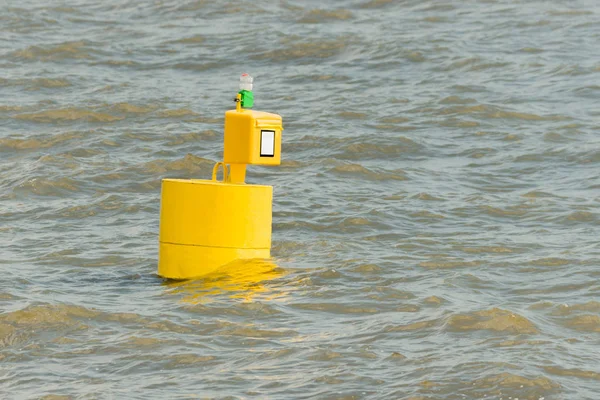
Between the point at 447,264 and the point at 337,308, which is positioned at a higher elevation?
the point at 447,264

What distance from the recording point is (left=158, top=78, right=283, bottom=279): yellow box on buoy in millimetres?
6074

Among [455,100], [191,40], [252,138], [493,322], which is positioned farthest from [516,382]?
[191,40]

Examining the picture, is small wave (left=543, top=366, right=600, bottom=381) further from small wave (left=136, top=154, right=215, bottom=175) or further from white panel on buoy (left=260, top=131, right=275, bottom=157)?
small wave (left=136, top=154, right=215, bottom=175)

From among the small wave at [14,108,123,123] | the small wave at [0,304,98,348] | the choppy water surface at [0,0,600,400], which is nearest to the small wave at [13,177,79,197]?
the choppy water surface at [0,0,600,400]

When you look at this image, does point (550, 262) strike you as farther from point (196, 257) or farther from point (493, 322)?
point (196, 257)

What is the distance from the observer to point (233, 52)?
13719 mm

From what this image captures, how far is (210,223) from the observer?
6.09 metres

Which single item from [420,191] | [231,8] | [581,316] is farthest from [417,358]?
[231,8]

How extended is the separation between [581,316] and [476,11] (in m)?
10.4

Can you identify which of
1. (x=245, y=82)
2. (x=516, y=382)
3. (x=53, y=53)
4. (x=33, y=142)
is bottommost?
(x=516, y=382)

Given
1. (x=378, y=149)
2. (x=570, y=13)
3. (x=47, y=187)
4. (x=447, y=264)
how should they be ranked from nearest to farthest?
(x=447, y=264)
(x=47, y=187)
(x=378, y=149)
(x=570, y=13)

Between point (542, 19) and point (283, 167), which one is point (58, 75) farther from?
point (542, 19)

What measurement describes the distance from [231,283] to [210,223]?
1.14ft

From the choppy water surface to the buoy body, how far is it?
137 millimetres
